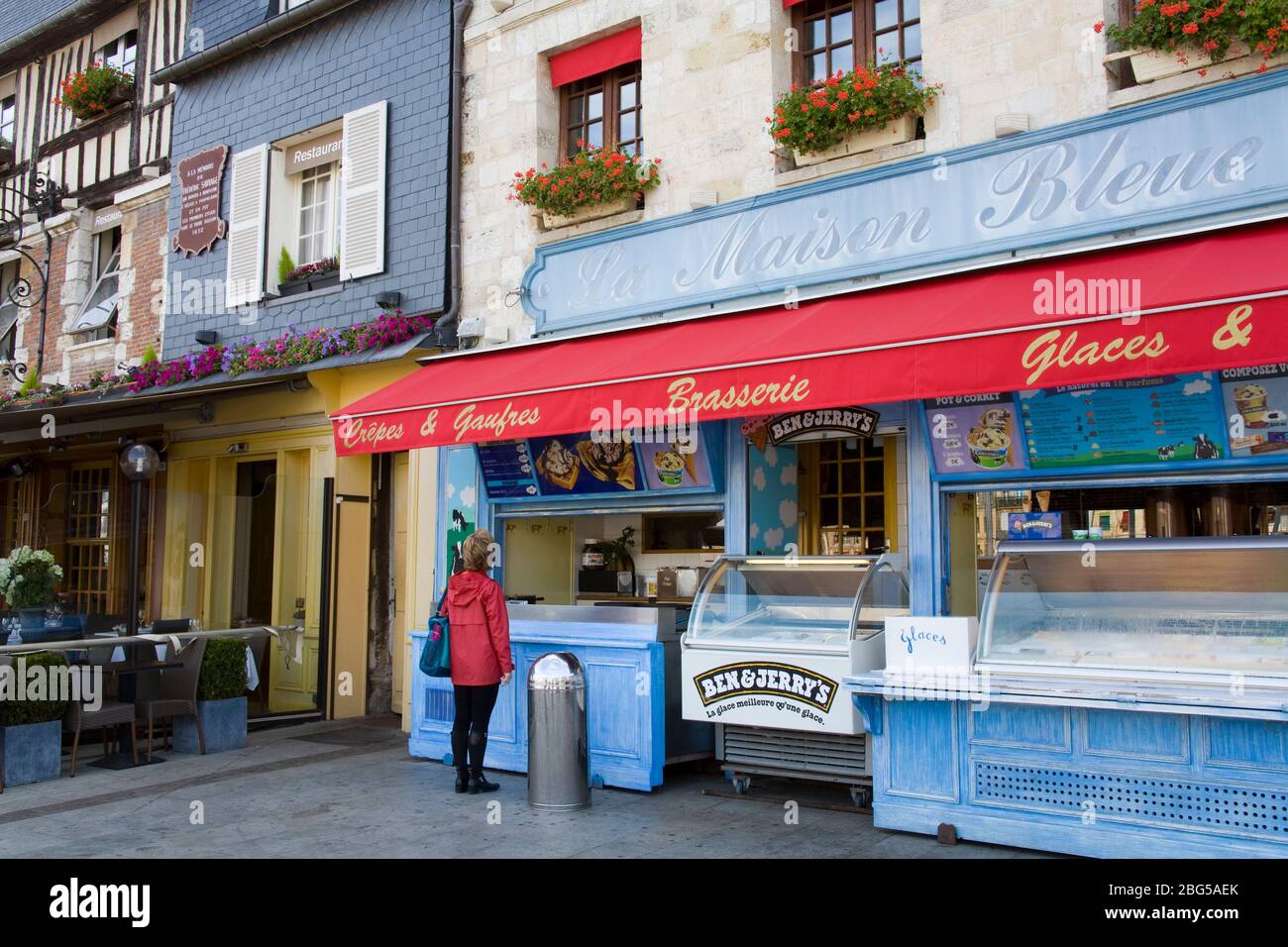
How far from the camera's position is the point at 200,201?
41.2 ft

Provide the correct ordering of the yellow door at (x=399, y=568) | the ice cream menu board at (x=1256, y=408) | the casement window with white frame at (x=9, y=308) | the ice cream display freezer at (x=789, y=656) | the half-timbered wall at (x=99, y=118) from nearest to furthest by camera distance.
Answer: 1. the ice cream menu board at (x=1256, y=408)
2. the ice cream display freezer at (x=789, y=656)
3. the yellow door at (x=399, y=568)
4. the half-timbered wall at (x=99, y=118)
5. the casement window with white frame at (x=9, y=308)

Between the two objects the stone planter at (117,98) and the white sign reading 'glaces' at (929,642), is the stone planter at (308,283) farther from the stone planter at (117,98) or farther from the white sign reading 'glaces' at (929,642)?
the white sign reading 'glaces' at (929,642)

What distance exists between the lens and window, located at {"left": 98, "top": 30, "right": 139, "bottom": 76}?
14250 mm

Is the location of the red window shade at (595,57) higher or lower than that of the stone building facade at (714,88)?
higher

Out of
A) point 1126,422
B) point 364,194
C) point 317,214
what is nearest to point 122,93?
point 317,214

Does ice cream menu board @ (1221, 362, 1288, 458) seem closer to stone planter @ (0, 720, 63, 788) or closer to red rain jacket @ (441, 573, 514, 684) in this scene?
red rain jacket @ (441, 573, 514, 684)

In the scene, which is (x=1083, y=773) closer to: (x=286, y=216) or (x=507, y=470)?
(x=507, y=470)

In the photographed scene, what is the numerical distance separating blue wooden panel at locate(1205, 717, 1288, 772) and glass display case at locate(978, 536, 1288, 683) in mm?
216

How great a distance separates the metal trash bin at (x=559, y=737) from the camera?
21.9 ft

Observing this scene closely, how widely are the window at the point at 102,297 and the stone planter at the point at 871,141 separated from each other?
9.92m

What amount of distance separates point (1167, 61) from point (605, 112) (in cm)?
474

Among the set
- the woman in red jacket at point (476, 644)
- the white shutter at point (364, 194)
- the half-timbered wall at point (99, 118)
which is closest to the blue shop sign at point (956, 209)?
the white shutter at point (364, 194)

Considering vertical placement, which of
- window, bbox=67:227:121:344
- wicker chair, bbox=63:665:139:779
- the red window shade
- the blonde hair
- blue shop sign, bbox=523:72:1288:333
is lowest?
wicker chair, bbox=63:665:139:779

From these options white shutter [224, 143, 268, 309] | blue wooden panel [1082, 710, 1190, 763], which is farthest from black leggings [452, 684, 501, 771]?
white shutter [224, 143, 268, 309]
